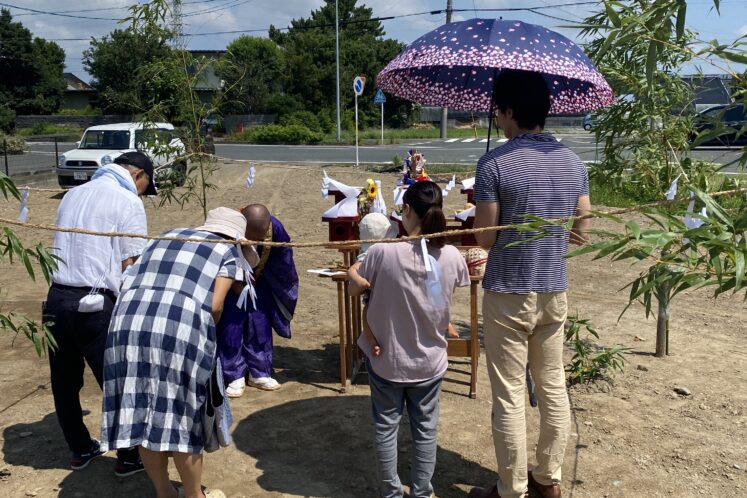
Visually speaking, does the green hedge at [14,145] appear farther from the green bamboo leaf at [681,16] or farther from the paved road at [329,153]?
the green bamboo leaf at [681,16]

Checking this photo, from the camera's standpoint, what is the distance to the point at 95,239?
10.6ft

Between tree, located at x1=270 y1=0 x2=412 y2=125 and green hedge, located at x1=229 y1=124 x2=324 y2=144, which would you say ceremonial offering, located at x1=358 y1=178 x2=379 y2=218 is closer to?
green hedge, located at x1=229 y1=124 x2=324 y2=144

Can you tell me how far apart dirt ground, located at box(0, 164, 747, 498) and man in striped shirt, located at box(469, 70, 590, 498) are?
58 centimetres

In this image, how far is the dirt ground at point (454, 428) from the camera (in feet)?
11.2

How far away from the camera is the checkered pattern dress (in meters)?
2.68

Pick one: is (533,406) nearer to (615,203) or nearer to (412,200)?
(412,200)

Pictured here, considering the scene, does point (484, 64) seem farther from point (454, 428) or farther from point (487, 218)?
point (454, 428)

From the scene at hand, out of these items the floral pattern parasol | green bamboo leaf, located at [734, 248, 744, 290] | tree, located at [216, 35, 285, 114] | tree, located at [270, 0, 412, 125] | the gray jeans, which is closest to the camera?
green bamboo leaf, located at [734, 248, 744, 290]

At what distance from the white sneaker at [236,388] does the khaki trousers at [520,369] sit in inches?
77.8

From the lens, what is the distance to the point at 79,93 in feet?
163

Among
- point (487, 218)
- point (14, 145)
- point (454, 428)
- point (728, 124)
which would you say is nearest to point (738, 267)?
point (728, 124)

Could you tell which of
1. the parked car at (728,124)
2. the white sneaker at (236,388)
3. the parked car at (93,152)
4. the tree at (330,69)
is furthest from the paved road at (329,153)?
the parked car at (728,124)

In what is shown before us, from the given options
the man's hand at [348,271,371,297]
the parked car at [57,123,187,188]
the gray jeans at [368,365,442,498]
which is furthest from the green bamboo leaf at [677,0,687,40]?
the parked car at [57,123,187,188]

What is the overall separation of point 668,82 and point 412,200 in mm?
2769
